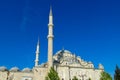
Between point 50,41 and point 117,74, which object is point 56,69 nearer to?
point 50,41

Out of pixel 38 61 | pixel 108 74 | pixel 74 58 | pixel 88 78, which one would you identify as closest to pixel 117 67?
pixel 108 74

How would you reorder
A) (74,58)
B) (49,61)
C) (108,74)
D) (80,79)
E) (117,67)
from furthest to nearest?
(74,58)
(80,79)
(49,61)
(108,74)
(117,67)

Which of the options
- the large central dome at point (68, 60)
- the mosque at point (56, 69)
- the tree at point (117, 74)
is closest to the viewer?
the tree at point (117, 74)

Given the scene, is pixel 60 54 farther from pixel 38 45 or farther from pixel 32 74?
pixel 32 74

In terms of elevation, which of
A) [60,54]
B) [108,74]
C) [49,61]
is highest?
[60,54]

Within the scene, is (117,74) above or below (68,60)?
below

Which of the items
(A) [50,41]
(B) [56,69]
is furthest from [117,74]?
(A) [50,41]

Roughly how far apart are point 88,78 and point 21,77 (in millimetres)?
13706

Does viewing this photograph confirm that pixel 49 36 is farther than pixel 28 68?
No

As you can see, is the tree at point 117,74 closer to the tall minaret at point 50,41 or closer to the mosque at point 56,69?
the mosque at point 56,69

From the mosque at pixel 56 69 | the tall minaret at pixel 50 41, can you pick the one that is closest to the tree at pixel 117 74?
the mosque at pixel 56 69

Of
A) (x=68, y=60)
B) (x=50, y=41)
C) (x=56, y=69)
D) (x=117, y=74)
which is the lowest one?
(x=117, y=74)

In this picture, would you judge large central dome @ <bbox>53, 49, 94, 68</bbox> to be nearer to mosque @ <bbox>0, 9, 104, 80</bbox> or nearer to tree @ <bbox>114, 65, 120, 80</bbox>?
mosque @ <bbox>0, 9, 104, 80</bbox>

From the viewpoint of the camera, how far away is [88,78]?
161 ft
